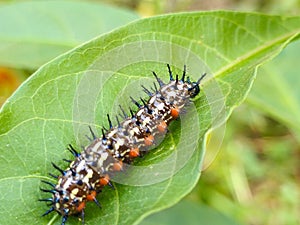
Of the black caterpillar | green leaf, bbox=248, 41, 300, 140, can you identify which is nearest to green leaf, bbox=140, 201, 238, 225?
green leaf, bbox=248, 41, 300, 140

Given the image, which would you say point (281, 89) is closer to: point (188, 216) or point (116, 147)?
point (188, 216)

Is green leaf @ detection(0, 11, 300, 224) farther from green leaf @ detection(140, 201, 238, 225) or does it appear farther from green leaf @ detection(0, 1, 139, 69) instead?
green leaf @ detection(140, 201, 238, 225)

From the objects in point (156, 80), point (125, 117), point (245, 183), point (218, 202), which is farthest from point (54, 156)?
point (245, 183)

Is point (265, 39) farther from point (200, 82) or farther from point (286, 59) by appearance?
point (286, 59)

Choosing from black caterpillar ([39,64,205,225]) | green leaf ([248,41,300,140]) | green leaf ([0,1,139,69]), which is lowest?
green leaf ([248,41,300,140])

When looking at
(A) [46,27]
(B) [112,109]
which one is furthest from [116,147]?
(A) [46,27]

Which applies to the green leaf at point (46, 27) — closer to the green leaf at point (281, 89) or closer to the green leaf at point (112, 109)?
the green leaf at point (281, 89)
